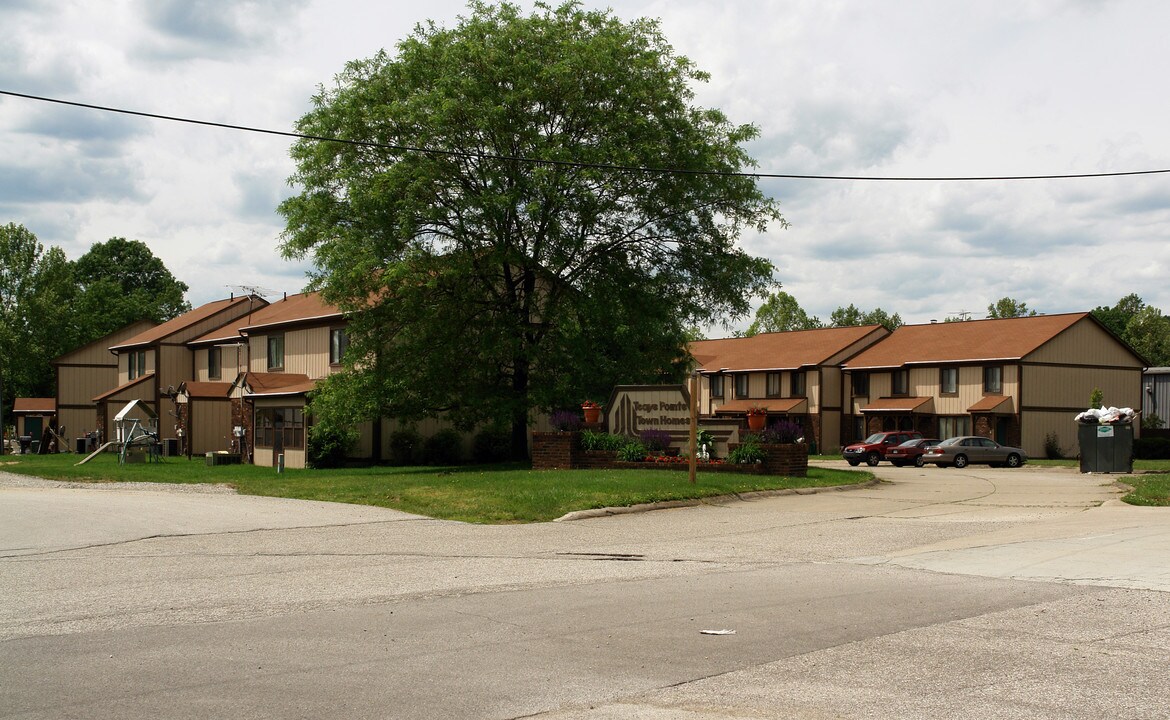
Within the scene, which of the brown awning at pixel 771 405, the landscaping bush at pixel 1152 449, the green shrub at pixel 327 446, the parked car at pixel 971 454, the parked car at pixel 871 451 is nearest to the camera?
the green shrub at pixel 327 446

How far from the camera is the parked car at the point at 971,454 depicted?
153 feet

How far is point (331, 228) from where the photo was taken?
3450cm

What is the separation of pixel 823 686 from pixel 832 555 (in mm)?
7853

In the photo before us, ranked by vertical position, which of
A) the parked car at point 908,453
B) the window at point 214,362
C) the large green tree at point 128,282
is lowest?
the parked car at point 908,453

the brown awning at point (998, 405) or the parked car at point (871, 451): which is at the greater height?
the brown awning at point (998, 405)

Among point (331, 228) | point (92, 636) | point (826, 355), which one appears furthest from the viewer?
point (826, 355)

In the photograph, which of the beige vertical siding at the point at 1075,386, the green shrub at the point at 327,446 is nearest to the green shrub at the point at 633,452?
the green shrub at the point at 327,446

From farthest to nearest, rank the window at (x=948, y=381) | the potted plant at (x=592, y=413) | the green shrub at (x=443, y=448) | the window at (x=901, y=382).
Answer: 1. the window at (x=901, y=382)
2. the window at (x=948, y=381)
3. the green shrub at (x=443, y=448)
4. the potted plant at (x=592, y=413)

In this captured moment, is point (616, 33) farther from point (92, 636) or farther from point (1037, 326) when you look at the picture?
point (1037, 326)

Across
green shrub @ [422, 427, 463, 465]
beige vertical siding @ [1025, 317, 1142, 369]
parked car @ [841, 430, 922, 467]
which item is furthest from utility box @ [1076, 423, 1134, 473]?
green shrub @ [422, 427, 463, 465]

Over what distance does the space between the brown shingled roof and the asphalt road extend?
67.0 metres

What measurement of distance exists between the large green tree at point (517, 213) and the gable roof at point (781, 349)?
28504mm

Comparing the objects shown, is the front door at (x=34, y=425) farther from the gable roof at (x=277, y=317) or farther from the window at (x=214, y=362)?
the window at (x=214, y=362)

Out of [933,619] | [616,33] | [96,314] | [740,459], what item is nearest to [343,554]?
[933,619]
